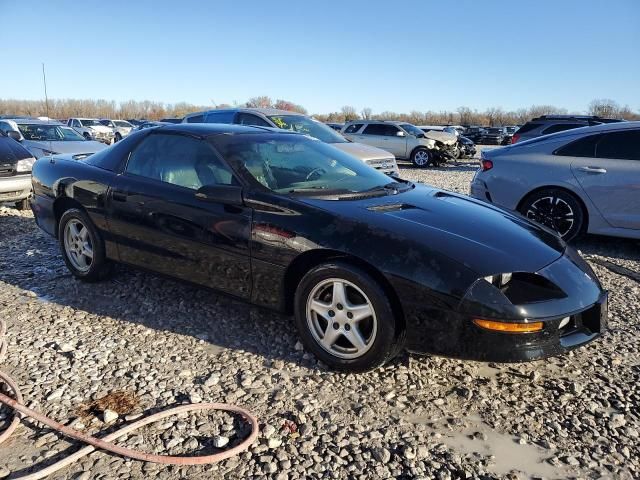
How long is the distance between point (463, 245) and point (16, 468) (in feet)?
7.67

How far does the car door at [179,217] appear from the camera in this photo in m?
3.29

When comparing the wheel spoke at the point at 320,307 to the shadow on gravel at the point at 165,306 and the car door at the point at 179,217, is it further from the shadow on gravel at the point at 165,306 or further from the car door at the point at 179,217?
the car door at the point at 179,217

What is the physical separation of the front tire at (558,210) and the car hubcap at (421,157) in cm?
1154

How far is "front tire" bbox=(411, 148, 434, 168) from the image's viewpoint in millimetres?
17234

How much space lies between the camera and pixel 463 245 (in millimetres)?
2783

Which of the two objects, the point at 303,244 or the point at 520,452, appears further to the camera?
the point at 303,244

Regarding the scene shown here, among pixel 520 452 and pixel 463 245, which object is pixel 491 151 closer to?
pixel 463 245

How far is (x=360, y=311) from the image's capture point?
2848 millimetres

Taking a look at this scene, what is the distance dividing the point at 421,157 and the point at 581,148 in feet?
38.2

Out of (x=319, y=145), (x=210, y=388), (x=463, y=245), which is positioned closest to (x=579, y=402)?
(x=463, y=245)

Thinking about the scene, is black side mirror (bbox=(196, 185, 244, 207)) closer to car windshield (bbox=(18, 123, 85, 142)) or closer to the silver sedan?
the silver sedan

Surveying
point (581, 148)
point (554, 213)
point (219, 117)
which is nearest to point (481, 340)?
point (554, 213)

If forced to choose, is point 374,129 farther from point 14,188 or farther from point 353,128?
point 14,188

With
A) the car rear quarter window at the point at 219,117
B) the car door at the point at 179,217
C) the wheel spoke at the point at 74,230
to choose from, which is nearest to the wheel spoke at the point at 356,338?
the car door at the point at 179,217
